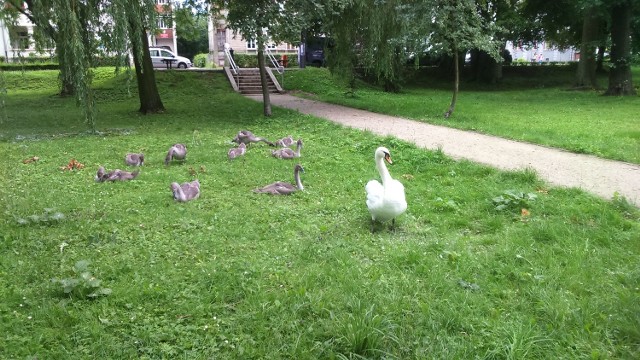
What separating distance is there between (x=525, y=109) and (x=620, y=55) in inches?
278

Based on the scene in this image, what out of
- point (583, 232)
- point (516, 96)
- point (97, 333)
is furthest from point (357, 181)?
point (516, 96)

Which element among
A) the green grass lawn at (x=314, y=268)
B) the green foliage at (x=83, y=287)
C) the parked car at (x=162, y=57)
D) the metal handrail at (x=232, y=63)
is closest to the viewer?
the green grass lawn at (x=314, y=268)

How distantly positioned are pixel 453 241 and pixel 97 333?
3.64 metres

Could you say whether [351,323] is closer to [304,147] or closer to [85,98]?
[304,147]

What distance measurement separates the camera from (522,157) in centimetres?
965

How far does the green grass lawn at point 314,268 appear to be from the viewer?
3541mm

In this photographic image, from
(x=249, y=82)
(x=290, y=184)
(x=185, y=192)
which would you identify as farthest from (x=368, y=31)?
(x=185, y=192)

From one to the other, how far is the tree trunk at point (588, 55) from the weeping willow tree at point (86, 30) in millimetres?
21369

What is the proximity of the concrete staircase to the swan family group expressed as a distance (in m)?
14.8

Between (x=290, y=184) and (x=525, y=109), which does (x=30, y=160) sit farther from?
(x=525, y=109)

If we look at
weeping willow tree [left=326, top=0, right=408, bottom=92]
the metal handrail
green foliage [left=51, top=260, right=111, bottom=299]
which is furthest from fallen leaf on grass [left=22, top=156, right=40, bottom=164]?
the metal handrail

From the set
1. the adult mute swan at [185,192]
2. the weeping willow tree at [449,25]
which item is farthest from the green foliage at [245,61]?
the adult mute swan at [185,192]

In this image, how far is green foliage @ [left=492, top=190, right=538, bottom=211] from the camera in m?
6.48

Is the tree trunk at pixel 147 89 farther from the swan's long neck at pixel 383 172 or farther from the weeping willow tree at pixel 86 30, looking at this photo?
the swan's long neck at pixel 383 172
